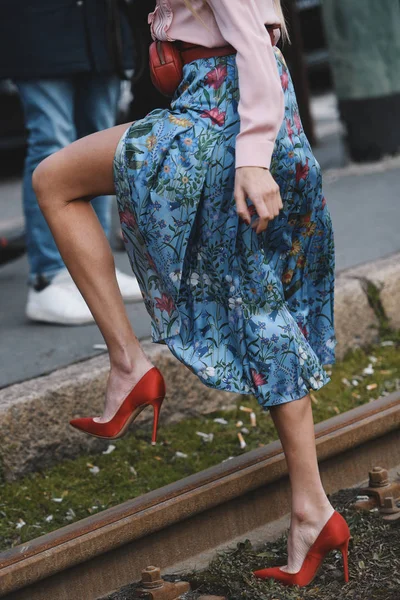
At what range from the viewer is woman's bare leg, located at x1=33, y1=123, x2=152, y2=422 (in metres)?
2.61

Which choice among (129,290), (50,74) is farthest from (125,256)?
(50,74)

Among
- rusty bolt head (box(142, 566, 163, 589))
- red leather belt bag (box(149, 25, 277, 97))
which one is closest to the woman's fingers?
red leather belt bag (box(149, 25, 277, 97))

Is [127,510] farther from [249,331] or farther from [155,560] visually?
[249,331]

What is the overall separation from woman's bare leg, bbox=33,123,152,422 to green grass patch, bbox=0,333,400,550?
0.51 meters

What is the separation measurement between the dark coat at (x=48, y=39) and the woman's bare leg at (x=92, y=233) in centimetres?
149

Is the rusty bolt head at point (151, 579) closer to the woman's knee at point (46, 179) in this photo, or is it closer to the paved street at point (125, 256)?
the woman's knee at point (46, 179)

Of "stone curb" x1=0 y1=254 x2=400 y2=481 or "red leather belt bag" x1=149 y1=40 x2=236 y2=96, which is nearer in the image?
"red leather belt bag" x1=149 y1=40 x2=236 y2=96

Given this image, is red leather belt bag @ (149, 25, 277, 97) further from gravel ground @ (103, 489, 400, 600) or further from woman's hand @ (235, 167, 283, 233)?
gravel ground @ (103, 489, 400, 600)

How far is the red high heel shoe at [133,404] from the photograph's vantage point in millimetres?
2711

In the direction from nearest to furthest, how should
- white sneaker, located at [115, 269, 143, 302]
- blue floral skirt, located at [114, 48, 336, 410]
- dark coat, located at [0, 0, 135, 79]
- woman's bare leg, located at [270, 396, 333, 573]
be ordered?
blue floral skirt, located at [114, 48, 336, 410]
woman's bare leg, located at [270, 396, 333, 573]
dark coat, located at [0, 0, 135, 79]
white sneaker, located at [115, 269, 143, 302]

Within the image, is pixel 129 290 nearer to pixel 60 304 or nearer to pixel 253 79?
pixel 60 304

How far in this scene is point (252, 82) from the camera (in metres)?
2.38

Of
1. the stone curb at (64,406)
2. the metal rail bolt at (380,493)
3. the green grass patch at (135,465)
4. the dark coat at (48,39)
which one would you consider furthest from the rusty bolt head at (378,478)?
the dark coat at (48,39)

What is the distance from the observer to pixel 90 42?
13.7 ft
